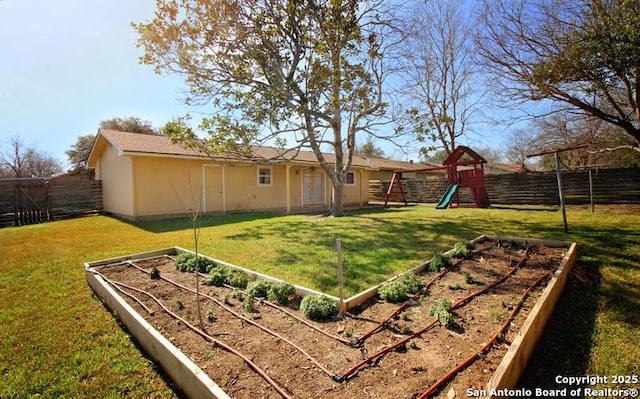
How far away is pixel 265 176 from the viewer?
14242mm

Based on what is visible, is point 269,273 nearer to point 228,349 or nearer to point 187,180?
point 228,349

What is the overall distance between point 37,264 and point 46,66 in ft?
21.0

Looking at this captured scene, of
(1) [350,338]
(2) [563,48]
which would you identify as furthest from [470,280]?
(2) [563,48]

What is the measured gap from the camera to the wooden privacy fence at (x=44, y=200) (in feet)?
34.8

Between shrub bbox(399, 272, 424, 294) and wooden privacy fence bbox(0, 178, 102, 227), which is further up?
wooden privacy fence bbox(0, 178, 102, 227)

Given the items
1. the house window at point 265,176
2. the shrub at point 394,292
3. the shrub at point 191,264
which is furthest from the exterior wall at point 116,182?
the shrub at point 394,292

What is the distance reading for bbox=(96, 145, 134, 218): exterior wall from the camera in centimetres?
1077

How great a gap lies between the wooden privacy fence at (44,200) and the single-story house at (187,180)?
636mm

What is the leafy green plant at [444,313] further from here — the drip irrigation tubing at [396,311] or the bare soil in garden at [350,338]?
the drip irrigation tubing at [396,311]

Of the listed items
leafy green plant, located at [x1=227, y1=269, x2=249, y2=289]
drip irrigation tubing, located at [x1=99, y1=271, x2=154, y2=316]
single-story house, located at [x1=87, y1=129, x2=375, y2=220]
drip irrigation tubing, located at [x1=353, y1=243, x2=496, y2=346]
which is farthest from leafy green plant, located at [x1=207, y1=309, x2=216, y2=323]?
single-story house, located at [x1=87, y1=129, x2=375, y2=220]

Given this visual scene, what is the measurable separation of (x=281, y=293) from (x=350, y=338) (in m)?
1.02

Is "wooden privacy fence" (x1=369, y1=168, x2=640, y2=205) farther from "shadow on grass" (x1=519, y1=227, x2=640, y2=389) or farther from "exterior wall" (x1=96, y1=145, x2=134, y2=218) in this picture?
"exterior wall" (x1=96, y1=145, x2=134, y2=218)

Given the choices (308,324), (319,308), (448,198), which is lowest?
(308,324)

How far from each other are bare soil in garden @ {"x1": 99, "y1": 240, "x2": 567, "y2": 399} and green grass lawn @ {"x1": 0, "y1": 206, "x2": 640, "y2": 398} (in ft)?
1.13
